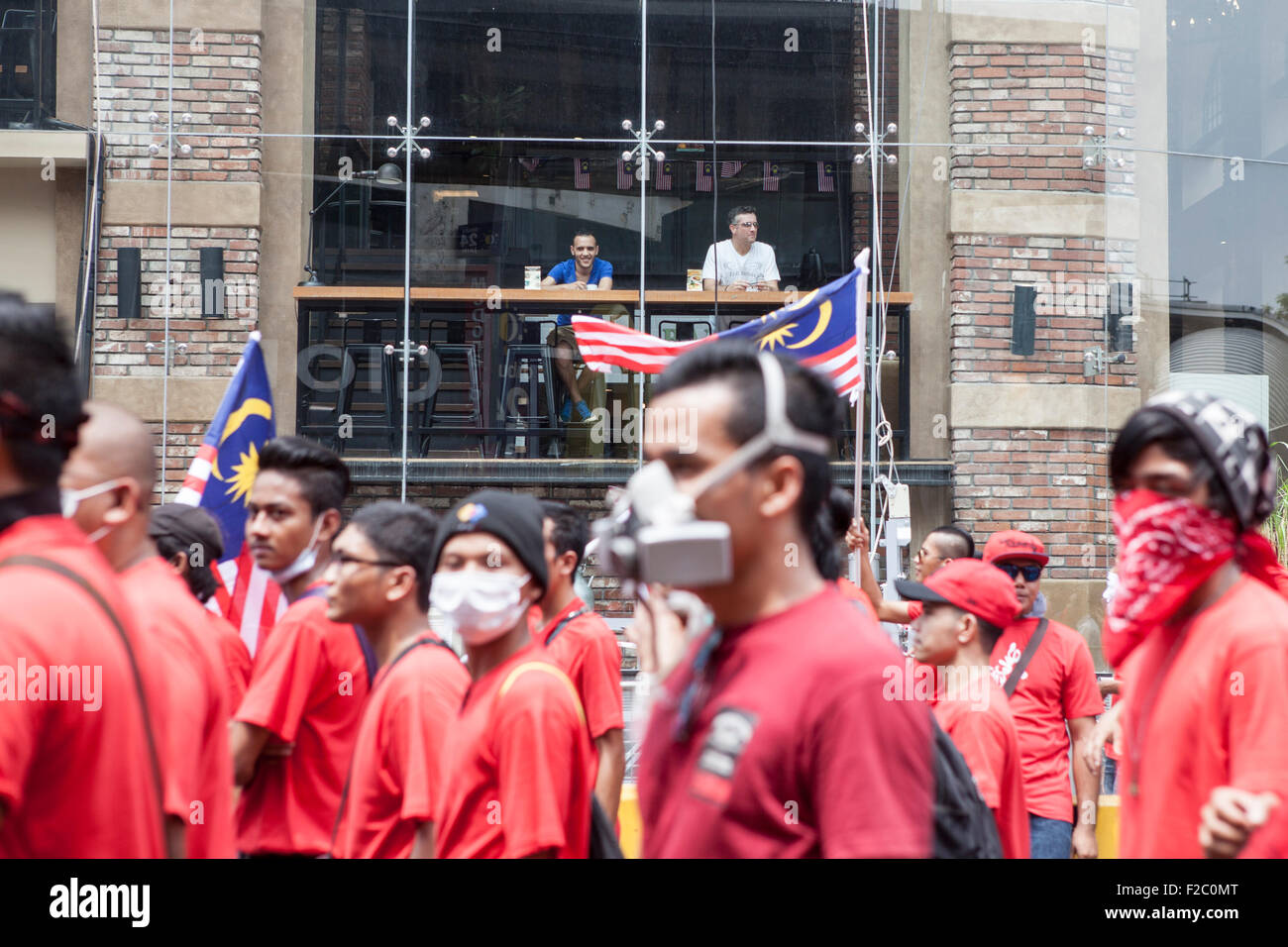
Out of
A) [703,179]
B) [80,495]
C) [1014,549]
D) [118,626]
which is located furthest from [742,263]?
[118,626]

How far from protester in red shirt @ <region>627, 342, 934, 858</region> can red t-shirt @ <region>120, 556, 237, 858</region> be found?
0.81 metres

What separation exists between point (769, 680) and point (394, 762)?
189 cm

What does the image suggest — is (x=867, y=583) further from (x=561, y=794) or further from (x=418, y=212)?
(x=418, y=212)

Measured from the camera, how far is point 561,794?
3.27m

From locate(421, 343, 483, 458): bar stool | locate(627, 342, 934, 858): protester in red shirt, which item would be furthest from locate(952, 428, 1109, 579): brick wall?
locate(627, 342, 934, 858): protester in red shirt

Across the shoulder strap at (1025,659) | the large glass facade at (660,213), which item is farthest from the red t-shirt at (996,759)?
the large glass facade at (660,213)

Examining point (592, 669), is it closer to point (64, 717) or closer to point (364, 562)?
point (364, 562)

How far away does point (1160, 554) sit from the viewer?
8.47ft

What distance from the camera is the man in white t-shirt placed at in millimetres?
11680

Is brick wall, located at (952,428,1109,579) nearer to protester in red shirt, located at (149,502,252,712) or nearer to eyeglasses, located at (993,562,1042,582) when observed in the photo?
eyeglasses, located at (993,562,1042,582)

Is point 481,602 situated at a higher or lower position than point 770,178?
lower

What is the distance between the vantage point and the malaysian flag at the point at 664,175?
11.9 meters
